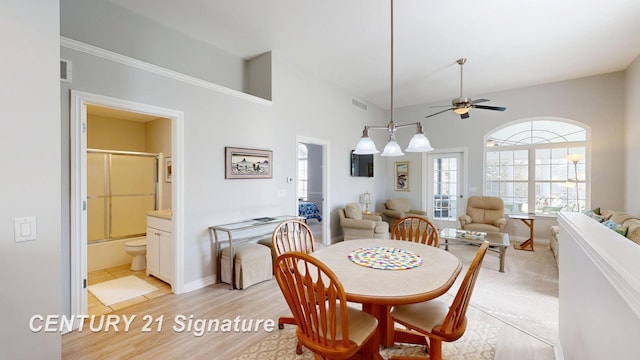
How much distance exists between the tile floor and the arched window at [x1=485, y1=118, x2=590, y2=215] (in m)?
6.47

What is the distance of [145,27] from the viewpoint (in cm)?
309

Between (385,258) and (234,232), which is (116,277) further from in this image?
(385,258)

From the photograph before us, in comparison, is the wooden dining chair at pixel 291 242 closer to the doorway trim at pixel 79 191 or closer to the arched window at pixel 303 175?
the doorway trim at pixel 79 191

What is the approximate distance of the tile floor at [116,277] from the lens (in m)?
2.67

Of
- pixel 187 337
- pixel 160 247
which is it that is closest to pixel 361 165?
pixel 160 247

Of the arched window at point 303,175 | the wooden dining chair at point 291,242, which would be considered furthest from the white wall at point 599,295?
the arched window at point 303,175

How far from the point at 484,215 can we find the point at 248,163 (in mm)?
4840

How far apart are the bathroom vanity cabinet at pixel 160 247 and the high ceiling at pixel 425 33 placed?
2.43 metres

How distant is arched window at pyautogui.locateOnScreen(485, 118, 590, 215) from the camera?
209 inches

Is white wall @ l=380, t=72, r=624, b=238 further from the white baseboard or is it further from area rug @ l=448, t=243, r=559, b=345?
the white baseboard

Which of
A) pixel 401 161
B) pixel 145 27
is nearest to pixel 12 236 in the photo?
pixel 145 27

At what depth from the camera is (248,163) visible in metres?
3.82

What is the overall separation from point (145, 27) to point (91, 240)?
3.06 meters

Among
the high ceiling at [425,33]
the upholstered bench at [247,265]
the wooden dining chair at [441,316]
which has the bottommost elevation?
the upholstered bench at [247,265]
